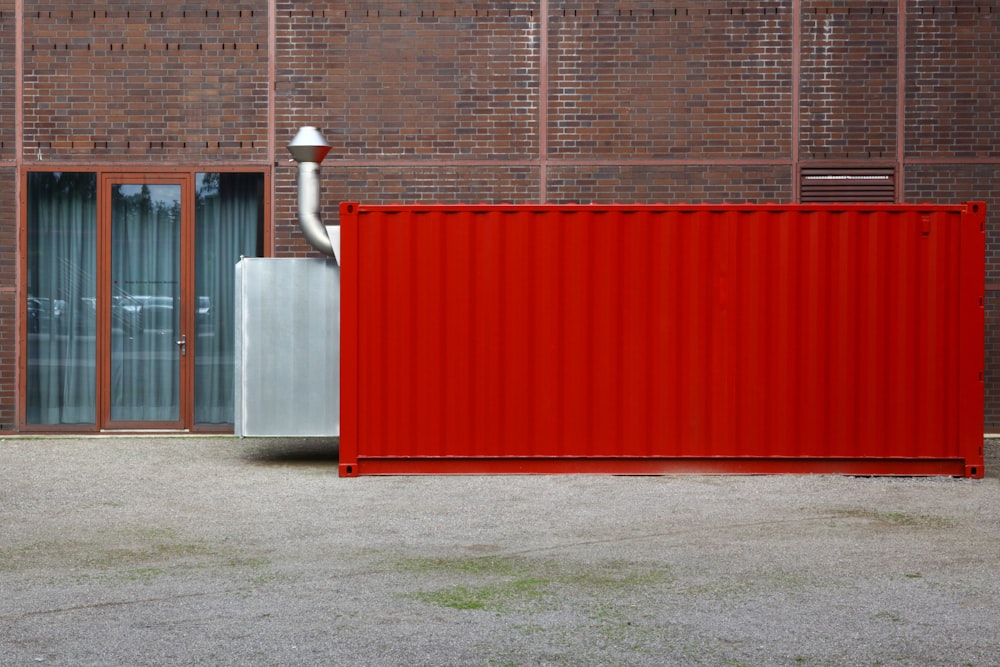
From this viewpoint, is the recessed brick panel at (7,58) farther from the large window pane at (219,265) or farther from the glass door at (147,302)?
the large window pane at (219,265)

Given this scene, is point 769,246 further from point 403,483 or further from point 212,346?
point 212,346

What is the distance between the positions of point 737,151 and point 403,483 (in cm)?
633

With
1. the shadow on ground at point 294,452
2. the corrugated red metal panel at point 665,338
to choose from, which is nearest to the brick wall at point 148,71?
the shadow on ground at point 294,452

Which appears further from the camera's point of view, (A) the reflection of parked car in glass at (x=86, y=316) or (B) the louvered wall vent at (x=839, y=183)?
(A) the reflection of parked car in glass at (x=86, y=316)

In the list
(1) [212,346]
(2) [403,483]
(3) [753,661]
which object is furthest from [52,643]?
(1) [212,346]

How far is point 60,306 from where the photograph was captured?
1466 centimetres

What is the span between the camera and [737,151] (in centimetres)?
1445

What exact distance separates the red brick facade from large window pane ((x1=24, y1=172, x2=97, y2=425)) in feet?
3.47

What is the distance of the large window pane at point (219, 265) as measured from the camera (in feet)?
47.9

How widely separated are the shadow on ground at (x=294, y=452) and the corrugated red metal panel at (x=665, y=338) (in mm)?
1638

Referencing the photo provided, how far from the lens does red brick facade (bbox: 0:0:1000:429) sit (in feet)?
47.3

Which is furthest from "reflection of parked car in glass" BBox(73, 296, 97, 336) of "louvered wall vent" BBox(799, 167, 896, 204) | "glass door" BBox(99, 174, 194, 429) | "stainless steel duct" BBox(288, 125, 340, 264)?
"louvered wall vent" BBox(799, 167, 896, 204)

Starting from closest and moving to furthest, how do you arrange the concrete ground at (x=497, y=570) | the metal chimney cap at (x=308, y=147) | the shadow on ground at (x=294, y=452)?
the concrete ground at (x=497, y=570) < the shadow on ground at (x=294, y=452) < the metal chimney cap at (x=308, y=147)

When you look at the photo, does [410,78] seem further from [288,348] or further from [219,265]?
[288,348]
